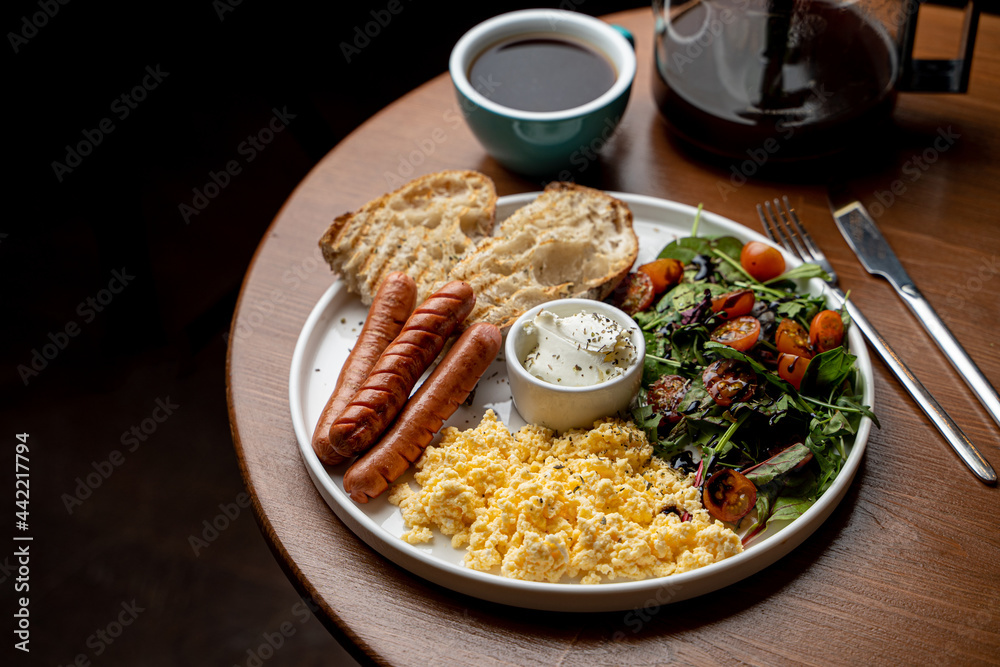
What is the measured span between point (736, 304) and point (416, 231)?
0.91 meters

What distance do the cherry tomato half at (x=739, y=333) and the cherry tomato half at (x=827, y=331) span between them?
0.46 ft

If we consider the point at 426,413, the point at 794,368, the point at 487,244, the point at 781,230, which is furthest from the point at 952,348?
the point at 426,413

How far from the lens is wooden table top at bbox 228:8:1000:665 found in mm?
1607

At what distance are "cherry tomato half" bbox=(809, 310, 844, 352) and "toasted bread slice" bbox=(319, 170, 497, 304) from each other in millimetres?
942

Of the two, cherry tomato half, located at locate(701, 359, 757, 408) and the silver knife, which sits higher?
cherry tomato half, located at locate(701, 359, 757, 408)

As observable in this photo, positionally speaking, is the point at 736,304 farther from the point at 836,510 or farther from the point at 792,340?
the point at 836,510

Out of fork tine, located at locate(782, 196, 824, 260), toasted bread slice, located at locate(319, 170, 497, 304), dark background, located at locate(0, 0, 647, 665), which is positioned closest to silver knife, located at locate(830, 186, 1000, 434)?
fork tine, located at locate(782, 196, 824, 260)

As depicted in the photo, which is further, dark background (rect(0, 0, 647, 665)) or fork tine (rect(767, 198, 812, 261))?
dark background (rect(0, 0, 647, 665))

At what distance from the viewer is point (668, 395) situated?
6.54ft

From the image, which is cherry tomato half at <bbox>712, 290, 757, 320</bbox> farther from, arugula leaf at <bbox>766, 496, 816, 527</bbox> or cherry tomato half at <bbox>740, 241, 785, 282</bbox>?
arugula leaf at <bbox>766, 496, 816, 527</bbox>

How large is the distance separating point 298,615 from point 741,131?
2.31m

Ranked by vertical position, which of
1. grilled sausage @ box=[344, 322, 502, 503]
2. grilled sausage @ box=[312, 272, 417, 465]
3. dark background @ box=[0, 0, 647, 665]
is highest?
grilled sausage @ box=[312, 272, 417, 465]

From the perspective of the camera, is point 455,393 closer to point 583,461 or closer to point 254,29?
point 583,461

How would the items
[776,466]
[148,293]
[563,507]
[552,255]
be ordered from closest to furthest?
[563,507], [776,466], [552,255], [148,293]
